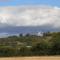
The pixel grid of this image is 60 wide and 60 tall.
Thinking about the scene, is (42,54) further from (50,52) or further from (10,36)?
(10,36)

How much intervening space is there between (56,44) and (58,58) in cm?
73

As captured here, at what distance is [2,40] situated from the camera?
13.1 m

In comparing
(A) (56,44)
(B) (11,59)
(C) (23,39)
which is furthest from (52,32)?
(B) (11,59)

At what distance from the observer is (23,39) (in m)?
12.9

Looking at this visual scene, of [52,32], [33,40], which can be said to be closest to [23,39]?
[33,40]

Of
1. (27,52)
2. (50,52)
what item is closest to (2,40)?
(27,52)

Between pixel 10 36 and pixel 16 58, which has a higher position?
pixel 10 36

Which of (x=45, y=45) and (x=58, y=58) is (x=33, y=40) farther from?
A: (x=58, y=58)

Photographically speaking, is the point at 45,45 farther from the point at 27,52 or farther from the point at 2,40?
the point at 2,40

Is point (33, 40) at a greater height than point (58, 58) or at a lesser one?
greater

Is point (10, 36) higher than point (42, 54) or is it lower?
higher

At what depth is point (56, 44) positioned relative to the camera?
13.1m

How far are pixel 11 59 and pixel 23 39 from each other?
1.20 m

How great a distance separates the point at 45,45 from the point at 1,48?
2217mm
